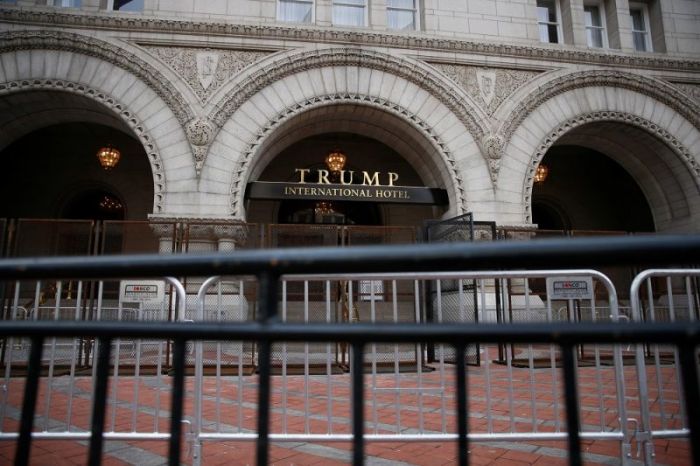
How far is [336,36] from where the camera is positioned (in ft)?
40.2

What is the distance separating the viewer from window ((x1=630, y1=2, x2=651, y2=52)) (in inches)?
582

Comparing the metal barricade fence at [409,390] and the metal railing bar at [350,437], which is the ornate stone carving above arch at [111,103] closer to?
the metal barricade fence at [409,390]

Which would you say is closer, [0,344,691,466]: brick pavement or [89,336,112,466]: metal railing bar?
[89,336,112,466]: metal railing bar

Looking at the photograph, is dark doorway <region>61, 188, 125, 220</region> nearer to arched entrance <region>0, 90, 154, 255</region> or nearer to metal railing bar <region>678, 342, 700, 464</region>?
arched entrance <region>0, 90, 154, 255</region>

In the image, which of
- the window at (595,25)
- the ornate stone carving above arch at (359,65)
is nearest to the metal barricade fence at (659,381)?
the ornate stone carving above arch at (359,65)

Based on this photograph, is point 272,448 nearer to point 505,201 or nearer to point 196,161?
point 196,161

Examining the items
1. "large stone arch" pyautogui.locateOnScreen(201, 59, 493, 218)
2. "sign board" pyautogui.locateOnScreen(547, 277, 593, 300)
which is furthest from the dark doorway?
"sign board" pyautogui.locateOnScreen(547, 277, 593, 300)

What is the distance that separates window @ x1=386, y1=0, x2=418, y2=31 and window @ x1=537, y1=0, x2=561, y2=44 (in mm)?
4137

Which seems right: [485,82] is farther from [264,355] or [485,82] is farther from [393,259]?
[264,355]

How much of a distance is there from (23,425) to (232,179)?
10555 millimetres

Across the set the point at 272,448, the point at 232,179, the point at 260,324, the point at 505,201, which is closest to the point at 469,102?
the point at 505,201

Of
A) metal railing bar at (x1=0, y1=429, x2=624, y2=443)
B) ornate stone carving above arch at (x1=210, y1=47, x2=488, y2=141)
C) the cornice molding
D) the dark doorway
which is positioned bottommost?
metal railing bar at (x1=0, y1=429, x2=624, y2=443)

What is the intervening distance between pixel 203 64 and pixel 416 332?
1243cm

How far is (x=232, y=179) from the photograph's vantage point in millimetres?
11367
